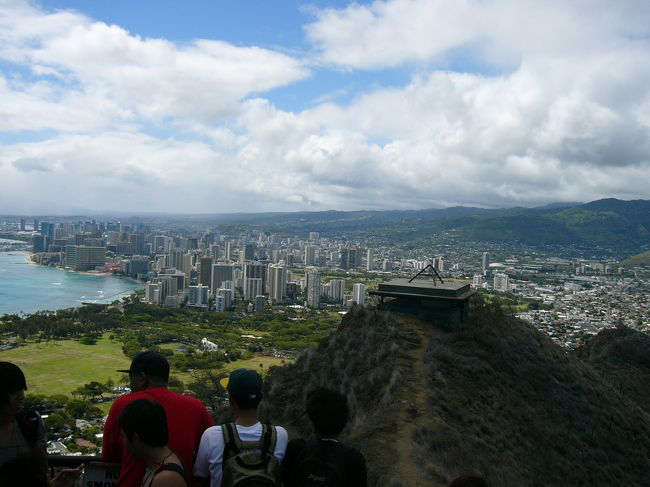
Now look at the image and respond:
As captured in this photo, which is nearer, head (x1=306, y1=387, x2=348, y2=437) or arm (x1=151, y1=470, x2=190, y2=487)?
arm (x1=151, y1=470, x2=190, y2=487)

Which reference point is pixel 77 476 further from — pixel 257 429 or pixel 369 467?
pixel 369 467

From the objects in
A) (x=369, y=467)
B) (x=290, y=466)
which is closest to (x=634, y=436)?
(x=369, y=467)

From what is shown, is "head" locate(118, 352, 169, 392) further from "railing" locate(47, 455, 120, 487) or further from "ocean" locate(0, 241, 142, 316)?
"ocean" locate(0, 241, 142, 316)

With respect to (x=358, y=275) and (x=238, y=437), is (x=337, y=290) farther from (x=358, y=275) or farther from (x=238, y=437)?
(x=238, y=437)

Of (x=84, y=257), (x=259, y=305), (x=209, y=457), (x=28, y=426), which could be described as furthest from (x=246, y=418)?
(x=84, y=257)

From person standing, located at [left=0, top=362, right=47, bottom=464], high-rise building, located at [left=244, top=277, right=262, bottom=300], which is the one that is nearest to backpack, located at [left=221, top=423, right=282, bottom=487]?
person standing, located at [left=0, top=362, right=47, bottom=464]

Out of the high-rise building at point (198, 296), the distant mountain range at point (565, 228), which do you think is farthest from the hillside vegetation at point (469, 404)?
the distant mountain range at point (565, 228)
